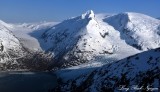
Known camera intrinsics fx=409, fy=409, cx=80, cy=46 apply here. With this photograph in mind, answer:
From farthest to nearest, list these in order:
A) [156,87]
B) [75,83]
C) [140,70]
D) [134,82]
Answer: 1. [75,83]
2. [140,70]
3. [134,82]
4. [156,87]

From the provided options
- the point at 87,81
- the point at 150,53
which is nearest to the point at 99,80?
the point at 87,81

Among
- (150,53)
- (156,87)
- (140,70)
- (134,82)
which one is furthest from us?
(150,53)

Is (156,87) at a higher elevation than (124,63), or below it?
below

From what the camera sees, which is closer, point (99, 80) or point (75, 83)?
point (99, 80)

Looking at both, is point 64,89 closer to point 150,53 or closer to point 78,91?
point 78,91

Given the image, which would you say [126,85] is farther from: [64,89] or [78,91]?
[64,89]

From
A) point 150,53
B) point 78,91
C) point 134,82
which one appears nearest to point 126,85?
point 134,82
